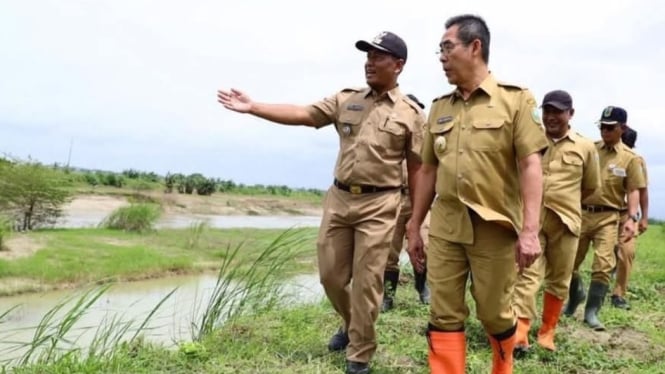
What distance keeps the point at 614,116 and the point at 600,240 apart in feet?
3.71

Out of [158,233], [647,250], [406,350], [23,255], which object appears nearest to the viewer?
[406,350]

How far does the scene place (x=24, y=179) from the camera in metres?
16.2

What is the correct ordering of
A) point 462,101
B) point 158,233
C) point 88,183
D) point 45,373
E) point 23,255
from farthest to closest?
point 88,183 < point 158,233 < point 23,255 < point 45,373 < point 462,101

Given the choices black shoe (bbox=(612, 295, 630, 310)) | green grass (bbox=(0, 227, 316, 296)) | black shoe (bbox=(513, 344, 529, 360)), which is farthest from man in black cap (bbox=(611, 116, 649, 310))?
green grass (bbox=(0, 227, 316, 296))

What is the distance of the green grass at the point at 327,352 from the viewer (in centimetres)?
403

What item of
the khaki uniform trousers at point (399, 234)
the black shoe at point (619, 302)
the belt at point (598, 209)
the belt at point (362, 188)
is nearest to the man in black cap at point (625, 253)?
the black shoe at point (619, 302)

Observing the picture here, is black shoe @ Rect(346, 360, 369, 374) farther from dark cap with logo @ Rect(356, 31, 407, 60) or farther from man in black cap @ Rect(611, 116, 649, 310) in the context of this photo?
man in black cap @ Rect(611, 116, 649, 310)

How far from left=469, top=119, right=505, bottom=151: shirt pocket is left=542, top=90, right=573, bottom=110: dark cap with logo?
1.69m

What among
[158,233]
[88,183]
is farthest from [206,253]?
[88,183]

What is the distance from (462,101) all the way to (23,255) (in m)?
11.4

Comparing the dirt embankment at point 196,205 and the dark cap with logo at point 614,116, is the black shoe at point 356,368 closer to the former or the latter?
the dark cap with logo at point 614,116

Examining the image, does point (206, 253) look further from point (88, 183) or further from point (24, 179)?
point (88, 183)

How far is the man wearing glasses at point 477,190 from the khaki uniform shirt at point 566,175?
1.58 m

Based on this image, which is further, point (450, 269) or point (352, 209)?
point (352, 209)
